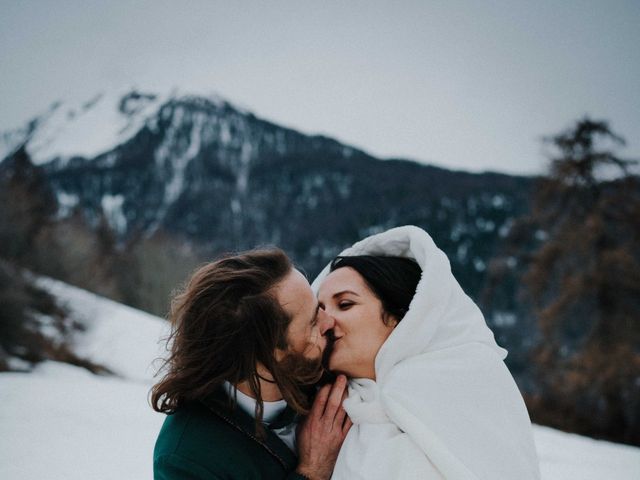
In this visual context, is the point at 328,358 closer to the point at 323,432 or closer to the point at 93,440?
the point at 323,432

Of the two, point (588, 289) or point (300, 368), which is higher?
point (300, 368)

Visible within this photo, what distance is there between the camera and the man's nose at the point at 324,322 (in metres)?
2.18

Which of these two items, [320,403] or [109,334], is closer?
[320,403]

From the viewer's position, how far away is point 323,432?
2053mm

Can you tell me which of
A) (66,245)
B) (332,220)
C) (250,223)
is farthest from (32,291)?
(250,223)

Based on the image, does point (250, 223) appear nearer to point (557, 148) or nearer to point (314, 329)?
point (557, 148)

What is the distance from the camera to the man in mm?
1735

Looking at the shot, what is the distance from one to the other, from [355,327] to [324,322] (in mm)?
151

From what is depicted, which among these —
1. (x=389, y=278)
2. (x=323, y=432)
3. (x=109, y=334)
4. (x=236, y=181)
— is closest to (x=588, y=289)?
(x=389, y=278)

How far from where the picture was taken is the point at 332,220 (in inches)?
2486

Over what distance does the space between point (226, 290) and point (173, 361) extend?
1.13 ft

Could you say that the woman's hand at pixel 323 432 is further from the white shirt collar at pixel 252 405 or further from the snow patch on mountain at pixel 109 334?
the snow patch on mountain at pixel 109 334

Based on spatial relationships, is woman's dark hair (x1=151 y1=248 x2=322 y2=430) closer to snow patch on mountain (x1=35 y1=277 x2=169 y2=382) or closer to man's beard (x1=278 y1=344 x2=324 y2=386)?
man's beard (x1=278 y1=344 x2=324 y2=386)

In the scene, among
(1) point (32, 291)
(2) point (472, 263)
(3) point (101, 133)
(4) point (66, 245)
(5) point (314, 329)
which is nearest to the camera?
(5) point (314, 329)
